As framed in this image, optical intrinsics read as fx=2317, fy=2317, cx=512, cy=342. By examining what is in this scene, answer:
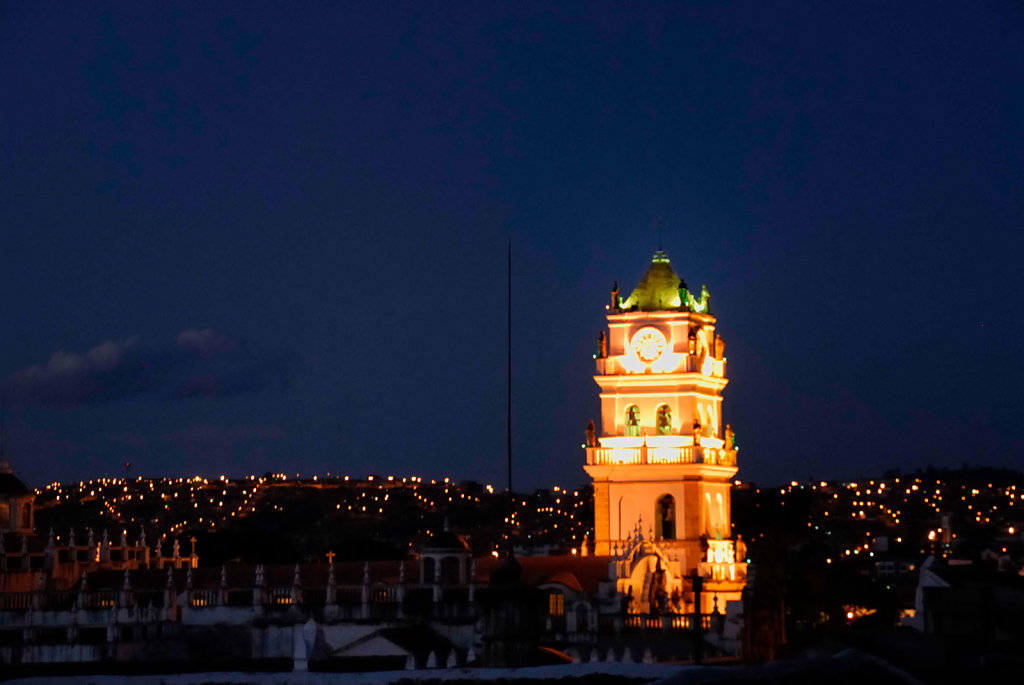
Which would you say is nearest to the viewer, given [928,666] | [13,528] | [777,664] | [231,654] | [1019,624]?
[777,664]

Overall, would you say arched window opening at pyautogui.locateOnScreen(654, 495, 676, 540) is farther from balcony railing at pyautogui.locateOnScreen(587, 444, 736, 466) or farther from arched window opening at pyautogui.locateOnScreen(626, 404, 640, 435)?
arched window opening at pyautogui.locateOnScreen(626, 404, 640, 435)

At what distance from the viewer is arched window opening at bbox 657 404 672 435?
9644cm

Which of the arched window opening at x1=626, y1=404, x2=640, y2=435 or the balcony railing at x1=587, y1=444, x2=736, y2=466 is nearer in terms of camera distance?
the balcony railing at x1=587, y1=444, x2=736, y2=466

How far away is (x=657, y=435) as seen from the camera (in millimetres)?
96562

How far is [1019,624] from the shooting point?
58.4 metres

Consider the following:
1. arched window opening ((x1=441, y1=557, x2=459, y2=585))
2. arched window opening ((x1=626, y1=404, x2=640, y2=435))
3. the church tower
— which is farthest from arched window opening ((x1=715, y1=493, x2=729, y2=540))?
arched window opening ((x1=441, y1=557, x2=459, y2=585))

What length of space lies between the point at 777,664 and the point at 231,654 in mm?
49298

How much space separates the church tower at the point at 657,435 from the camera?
313ft

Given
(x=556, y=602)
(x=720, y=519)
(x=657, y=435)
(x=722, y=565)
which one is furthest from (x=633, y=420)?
(x=556, y=602)

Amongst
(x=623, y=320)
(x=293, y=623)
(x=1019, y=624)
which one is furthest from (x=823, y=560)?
(x=1019, y=624)

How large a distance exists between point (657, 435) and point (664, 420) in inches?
27.2

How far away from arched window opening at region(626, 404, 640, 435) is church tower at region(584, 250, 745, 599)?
4 centimetres

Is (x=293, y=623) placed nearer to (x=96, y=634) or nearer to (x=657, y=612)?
(x=96, y=634)

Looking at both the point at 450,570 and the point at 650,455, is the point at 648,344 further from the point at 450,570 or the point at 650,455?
the point at 450,570
